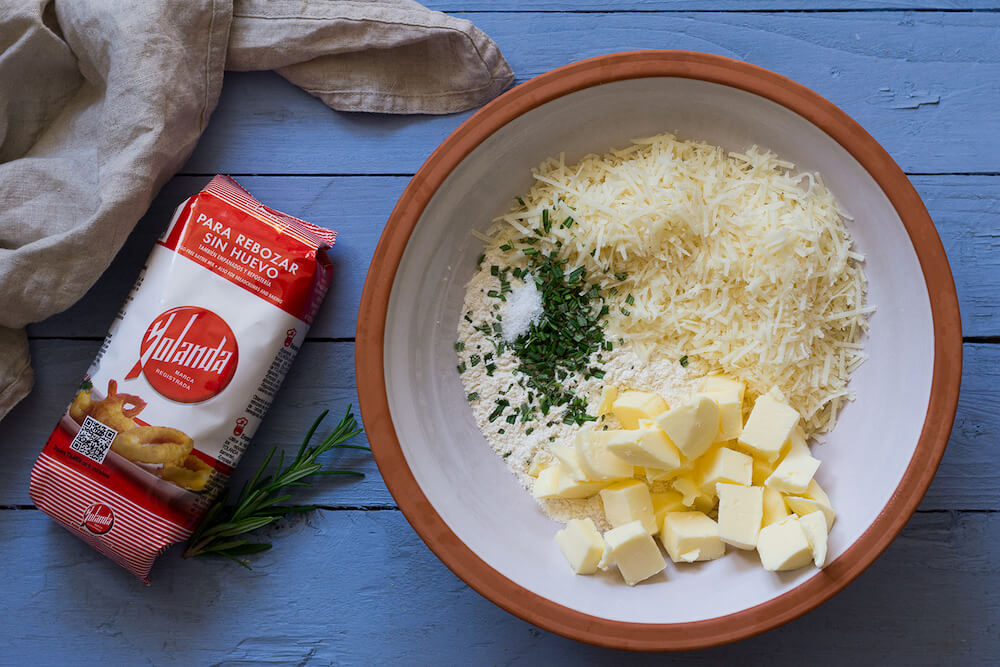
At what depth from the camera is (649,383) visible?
4.38ft

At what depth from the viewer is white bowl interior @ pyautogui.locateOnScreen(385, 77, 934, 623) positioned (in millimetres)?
1240

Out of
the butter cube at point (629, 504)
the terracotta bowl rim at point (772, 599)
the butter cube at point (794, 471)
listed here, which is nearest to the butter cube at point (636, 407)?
the butter cube at point (629, 504)

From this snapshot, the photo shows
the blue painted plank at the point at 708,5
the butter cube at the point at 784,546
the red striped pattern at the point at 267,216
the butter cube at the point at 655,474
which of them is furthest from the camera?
the blue painted plank at the point at 708,5

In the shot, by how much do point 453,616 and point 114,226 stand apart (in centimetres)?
109

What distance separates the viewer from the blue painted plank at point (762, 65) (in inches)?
57.8

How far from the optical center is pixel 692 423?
119cm

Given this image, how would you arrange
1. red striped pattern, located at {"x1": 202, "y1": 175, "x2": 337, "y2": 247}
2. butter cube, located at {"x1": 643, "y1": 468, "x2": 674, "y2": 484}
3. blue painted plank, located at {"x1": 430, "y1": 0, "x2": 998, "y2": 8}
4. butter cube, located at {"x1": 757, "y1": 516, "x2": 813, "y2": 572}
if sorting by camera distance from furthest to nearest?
blue painted plank, located at {"x1": 430, "y1": 0, "x2": 998, "y2": 8}
red striped pattern, located at {"x1": 202, "y1": 175, "x2": 337, "y2": 247}
butter cube, located at {"x1": 643, "y1": 468, "x2": 674, "y2": 484}
butter cube, located at {"x1": 757, "y1": 516, "x2": 813, "y2": 572}

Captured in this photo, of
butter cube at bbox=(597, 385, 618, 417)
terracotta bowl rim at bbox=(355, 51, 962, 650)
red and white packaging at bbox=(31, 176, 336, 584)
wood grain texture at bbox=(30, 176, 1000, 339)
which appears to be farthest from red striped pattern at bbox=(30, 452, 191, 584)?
butter cube at bbox=(597, 385, 618, 417)

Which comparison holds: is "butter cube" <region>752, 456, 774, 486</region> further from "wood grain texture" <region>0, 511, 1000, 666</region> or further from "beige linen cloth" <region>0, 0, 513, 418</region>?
"beige linen cloth" <region>0, 0, 513, 418</region>

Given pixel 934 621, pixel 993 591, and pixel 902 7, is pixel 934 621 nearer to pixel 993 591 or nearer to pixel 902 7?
pixel 993 591

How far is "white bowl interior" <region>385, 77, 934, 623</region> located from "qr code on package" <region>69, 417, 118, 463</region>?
23.1 inches

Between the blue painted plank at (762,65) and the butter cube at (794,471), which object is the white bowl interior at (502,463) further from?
the blue painted plank at (762,65)

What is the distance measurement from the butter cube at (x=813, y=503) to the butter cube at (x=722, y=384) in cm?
21

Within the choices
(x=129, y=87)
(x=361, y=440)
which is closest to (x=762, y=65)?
(x=361, y=440)
